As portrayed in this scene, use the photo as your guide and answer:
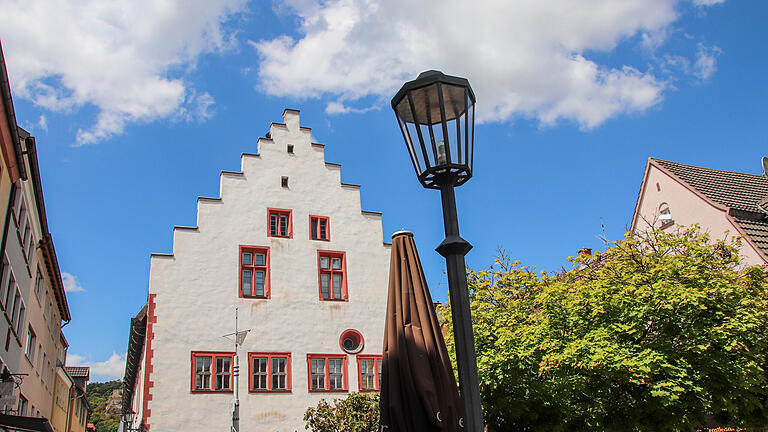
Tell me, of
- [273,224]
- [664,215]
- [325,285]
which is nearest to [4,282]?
[273,224]

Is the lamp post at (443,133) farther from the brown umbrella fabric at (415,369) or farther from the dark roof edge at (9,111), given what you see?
the dark roof edge at (9,111)

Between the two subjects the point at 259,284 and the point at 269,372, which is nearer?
the point at 269,372

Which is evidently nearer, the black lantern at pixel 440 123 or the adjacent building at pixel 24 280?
the black lantern at pixel 440 123

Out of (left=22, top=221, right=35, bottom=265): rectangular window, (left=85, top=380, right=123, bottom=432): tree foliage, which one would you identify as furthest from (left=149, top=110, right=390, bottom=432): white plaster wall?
(left=85, top=380, right=123, bottom=432): tree foliage

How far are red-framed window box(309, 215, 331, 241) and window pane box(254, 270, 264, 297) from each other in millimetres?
2755

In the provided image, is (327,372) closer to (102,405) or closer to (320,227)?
(320,227)

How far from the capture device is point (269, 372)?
938 inches

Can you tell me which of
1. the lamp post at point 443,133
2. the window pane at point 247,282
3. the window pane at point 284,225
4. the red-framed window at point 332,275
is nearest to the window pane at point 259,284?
the window pane at point 247,282

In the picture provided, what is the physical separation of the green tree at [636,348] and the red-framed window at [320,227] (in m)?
10.1

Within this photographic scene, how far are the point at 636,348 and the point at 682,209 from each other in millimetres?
11947

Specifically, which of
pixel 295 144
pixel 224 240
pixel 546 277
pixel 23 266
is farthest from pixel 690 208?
pixel 23 266

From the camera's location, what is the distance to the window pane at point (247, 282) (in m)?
24.7

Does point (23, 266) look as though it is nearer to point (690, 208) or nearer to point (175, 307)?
point (175, 307)

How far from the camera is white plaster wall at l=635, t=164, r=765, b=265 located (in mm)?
22339
